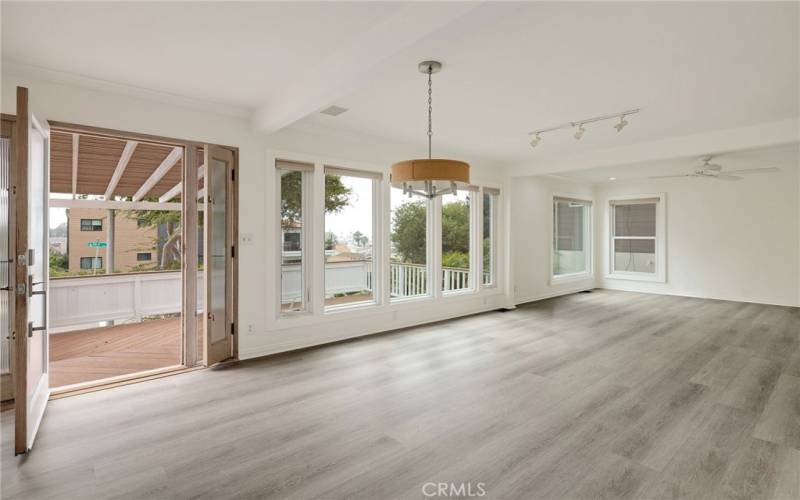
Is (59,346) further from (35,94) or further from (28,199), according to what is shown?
(28,199)

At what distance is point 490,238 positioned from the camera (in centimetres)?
683

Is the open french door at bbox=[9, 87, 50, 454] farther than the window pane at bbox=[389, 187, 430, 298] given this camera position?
No

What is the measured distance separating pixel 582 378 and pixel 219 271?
139 inches

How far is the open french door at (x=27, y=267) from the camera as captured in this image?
2221 millimetres

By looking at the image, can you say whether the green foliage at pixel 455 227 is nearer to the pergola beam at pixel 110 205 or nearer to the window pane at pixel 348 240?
the window pane at pixel 348 240

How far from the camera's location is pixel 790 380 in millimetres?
3475

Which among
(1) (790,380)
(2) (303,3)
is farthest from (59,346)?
(1) (790,380)

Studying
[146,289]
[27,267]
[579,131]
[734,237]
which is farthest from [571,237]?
[27,267]

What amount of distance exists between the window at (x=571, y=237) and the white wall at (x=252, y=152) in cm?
401

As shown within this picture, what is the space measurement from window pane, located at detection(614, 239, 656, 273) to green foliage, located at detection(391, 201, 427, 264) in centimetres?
546

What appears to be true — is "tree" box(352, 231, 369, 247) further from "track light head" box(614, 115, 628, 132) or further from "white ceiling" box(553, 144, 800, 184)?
"white ceiling" box(553, 144, 800, 184)

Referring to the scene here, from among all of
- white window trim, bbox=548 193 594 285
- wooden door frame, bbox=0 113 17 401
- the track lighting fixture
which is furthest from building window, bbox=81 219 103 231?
white window trim, bbox=548 193 594 285

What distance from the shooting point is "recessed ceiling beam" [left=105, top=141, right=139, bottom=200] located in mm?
4383

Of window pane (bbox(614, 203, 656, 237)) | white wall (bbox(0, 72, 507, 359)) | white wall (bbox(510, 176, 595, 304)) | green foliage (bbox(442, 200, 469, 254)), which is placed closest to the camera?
white wall (bbox(0, 72, 507, 359))
